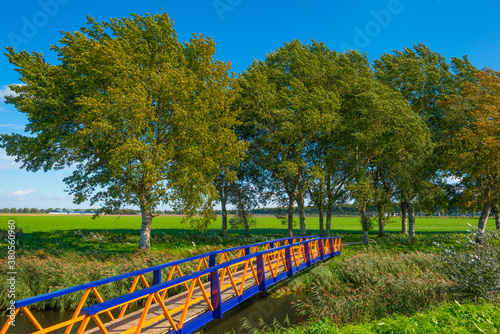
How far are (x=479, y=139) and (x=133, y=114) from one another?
76.5ft

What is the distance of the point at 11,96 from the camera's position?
20922 mm

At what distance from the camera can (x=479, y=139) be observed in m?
23.4

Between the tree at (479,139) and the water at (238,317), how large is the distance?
18.1m

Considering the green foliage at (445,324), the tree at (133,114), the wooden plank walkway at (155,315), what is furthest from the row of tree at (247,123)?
the green foliage at (445,324)

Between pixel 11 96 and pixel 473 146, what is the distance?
31427mm

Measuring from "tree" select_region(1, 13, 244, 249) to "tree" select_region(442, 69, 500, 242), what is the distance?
1639cm

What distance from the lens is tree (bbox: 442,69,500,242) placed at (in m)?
22.7

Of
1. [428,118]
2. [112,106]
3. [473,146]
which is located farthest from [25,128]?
[428,118]

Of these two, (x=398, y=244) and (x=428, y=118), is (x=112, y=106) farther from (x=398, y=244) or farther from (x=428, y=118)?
(x=428, y=118)

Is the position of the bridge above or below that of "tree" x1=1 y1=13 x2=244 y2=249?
below

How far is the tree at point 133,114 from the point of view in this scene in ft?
59.6

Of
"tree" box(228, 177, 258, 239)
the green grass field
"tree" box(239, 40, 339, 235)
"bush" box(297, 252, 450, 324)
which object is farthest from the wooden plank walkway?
"tree" box(228, 177, 258, 239)

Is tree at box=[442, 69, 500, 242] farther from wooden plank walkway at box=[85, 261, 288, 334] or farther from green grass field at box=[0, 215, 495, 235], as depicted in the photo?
wooden plank walkway at box=[85, 261, 288, 334]

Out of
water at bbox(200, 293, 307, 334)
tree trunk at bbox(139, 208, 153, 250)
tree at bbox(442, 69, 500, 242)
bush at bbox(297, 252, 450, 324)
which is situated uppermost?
tree at bbox(442, 69, 500, 242)
